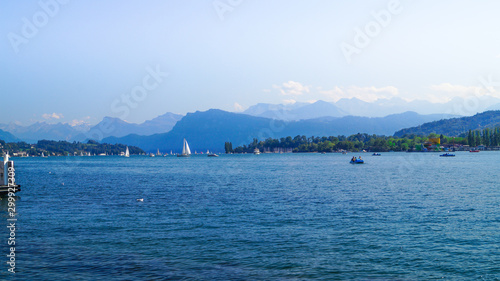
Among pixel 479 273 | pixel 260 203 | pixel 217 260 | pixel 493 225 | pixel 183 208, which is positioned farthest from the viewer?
pixel 260 203

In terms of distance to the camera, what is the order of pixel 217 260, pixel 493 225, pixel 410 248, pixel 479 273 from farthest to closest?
pixel 493 225 → pixel 410 248 → pixel 217 260 → pixel 479 273

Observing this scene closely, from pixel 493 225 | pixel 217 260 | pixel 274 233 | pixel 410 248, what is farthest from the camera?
pixel 493 225

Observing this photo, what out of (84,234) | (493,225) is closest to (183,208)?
(84,234)

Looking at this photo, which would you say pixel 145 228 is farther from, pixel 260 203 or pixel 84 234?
Result: pixel 260 203

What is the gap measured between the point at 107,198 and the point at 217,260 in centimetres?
4177

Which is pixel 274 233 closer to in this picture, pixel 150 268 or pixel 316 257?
pixel 316 257

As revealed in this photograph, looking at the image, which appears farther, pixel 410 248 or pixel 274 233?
pixel 274 233

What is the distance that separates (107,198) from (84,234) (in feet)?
96.4

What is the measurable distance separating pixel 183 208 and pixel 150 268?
84.8 feet

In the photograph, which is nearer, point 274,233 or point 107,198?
point 274,233

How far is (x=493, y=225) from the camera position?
1563 inches

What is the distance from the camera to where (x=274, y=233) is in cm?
3722

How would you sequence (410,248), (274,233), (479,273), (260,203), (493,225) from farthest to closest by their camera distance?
1. (260,203)
2. (493,225)
3. (274,233)
4. (410,248)
5. (479,273)

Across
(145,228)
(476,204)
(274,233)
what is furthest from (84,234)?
(476,204)
